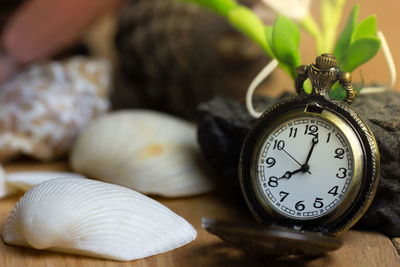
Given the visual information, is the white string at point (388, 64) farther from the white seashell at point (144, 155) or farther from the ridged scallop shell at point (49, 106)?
the ridged scallop shell at point (49, 106)

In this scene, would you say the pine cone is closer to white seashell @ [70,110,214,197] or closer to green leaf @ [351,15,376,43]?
white seashell @ [70,110,214,197]

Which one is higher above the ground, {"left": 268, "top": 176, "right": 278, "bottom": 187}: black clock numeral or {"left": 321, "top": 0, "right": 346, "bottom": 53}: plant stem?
{"left": 321, "top": 0, "right": 346, "bottom": 53}: plant stem

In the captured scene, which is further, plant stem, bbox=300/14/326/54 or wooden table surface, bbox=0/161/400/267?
plant stem, bbox=300/14/326/54

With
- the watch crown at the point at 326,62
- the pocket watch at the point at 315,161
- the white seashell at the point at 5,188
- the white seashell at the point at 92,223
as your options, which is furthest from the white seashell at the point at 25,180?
the watch crown at the point at 326,62

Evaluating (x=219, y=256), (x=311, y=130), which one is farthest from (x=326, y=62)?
(x=219, y=256)

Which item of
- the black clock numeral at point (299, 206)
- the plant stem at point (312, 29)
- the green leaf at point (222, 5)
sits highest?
the green leaf at point (222, 5)

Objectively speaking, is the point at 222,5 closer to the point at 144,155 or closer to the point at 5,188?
the point at 144,155

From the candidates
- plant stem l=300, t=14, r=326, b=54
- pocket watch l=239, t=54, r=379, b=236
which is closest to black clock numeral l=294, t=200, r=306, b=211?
pocket watch l=239, t=54, r=379, b=236

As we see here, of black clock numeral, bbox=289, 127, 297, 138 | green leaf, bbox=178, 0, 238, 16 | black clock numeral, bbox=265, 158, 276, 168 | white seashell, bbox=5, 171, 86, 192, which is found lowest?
white seashell, bbox=5, 171, 86, 192
